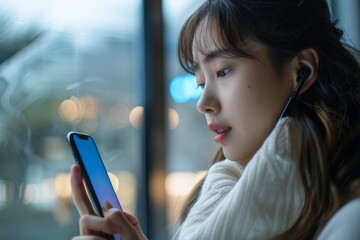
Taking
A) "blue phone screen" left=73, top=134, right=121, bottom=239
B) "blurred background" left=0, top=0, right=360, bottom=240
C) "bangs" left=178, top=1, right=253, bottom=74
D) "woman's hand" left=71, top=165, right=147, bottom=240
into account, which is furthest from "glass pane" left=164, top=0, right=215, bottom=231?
"woman's hand" left=71, top=165, right=147, bottom=240

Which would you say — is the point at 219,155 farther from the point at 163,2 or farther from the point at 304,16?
the point at 163,2

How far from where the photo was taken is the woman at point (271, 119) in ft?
2.00

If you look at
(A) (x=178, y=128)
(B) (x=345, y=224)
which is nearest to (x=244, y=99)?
(B) (x=345, y=224)

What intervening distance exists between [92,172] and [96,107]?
1.29 m

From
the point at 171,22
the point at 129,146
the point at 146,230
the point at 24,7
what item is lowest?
the point at 146,230

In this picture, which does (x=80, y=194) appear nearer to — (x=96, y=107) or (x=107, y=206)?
(x=107, y=206)

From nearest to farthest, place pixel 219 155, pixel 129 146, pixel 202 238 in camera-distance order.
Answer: pixel 202 238 < pixel 219 155 < pixel 129 146

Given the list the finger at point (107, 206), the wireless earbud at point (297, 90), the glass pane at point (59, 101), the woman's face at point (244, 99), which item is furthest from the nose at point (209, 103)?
the glass pane at point (59, 101)

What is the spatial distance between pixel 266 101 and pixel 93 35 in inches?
52.9

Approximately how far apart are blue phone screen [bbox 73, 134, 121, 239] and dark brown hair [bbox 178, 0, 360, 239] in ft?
0.78

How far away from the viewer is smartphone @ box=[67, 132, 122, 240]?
2.04 ft

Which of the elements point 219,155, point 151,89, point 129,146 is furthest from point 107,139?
point 219,155

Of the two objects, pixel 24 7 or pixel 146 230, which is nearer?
pixel 24 7

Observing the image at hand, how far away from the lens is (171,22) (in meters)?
2.16
